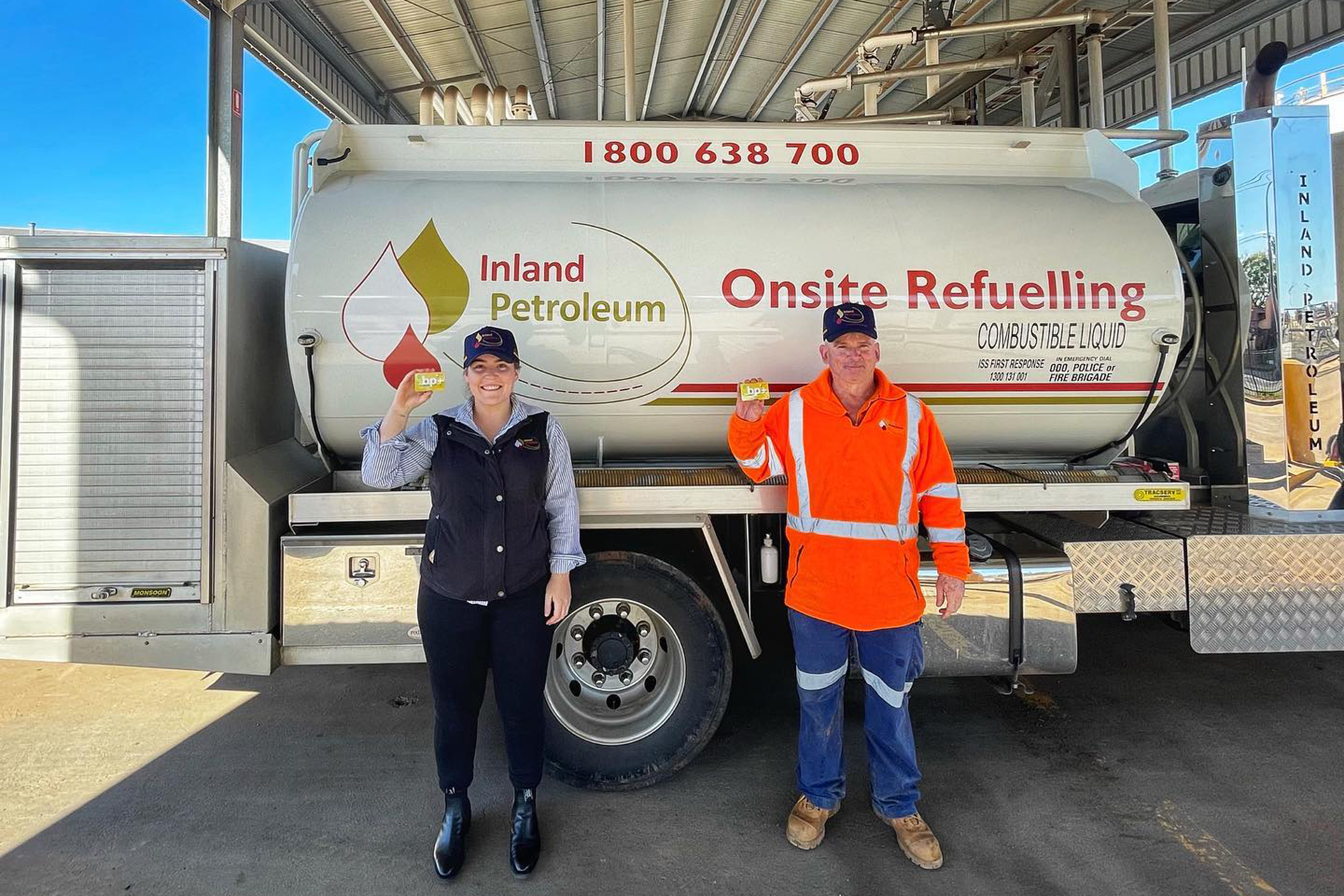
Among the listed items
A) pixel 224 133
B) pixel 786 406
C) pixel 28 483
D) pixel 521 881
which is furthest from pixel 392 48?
pixel 521 881

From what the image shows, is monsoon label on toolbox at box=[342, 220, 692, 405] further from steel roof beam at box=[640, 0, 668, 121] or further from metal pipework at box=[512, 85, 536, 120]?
steel roof beam at box=[640, 0, 668, 121]

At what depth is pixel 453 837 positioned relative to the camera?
9.29 ft

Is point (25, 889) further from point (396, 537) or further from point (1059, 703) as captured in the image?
point (1059, 703)

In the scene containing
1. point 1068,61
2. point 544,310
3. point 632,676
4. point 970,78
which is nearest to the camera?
point 544,310

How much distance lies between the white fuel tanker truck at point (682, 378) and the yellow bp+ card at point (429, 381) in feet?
2.31

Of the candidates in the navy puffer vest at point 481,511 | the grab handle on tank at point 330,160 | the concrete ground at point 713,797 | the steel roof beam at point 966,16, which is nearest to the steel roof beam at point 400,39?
the grab handle on tank at point 330,160

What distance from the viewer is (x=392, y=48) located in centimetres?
938

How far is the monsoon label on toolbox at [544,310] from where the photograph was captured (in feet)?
10.7

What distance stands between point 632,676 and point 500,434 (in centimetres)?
141

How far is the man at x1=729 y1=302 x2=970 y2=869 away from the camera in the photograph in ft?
9.22

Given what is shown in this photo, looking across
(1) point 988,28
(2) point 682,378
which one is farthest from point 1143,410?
(1) point 988,28

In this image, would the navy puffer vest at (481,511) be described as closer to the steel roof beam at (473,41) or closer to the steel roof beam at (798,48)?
the steel roof beam at (473,41)

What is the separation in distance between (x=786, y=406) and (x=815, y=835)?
1699mm

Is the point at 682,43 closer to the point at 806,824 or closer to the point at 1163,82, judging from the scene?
the point at 1163,82
